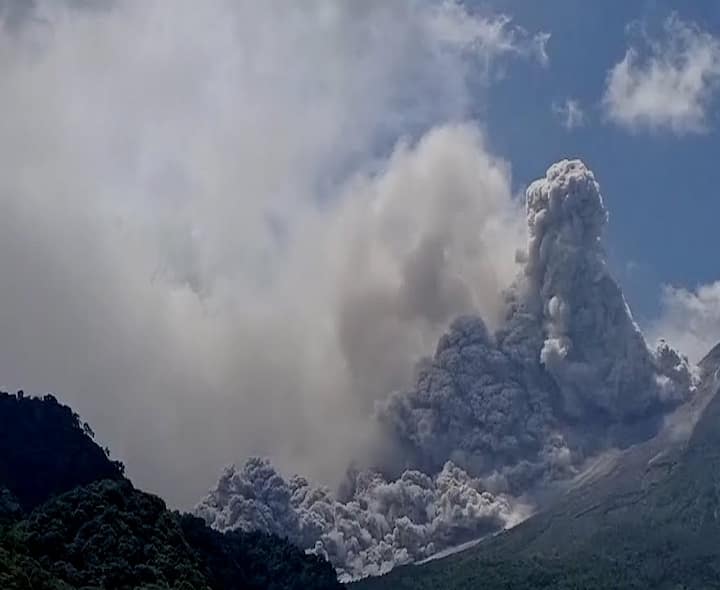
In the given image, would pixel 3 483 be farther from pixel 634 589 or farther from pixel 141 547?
pixel 634 589

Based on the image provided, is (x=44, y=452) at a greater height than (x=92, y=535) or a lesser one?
greater

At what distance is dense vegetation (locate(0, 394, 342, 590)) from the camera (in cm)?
5291

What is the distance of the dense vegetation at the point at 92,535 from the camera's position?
2083 inches

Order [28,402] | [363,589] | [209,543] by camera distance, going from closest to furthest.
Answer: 1. [209,543]
2. [28,402]
3. [363,589]

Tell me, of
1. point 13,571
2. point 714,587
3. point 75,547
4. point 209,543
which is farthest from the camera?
point 714,587

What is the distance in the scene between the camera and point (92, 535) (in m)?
57.4

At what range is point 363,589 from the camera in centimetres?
17562

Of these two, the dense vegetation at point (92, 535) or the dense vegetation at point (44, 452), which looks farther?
the dense vegetation at point (44, 452)

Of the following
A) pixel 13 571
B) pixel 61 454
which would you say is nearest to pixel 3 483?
pixel 61 454

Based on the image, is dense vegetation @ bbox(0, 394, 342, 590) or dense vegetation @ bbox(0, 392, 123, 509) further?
dense vegetation @ bbox(0, 392, 123, 509)

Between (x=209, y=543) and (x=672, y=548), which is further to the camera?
(x=672, y=548)

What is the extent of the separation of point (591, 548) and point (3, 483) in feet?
427

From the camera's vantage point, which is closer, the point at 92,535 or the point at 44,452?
the point at 92,535

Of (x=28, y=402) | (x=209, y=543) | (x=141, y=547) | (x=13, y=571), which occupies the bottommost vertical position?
(x=13, y=571)
